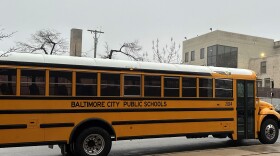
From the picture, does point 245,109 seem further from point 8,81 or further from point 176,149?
point 8,81

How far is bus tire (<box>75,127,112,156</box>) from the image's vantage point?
9.31 metres

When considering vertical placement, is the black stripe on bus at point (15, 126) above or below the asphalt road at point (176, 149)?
above

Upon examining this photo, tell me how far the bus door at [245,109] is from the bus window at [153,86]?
10.0ft

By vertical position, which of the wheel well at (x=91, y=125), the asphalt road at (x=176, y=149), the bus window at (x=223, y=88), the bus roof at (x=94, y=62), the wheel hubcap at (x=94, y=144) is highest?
the bus roof at (x=94, y=62)

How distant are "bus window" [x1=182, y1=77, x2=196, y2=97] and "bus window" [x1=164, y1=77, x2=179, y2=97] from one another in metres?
0.23

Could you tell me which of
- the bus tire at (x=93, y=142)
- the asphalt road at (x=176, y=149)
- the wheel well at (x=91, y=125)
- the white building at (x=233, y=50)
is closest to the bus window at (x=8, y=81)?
the wheel well at (x=91, y=125)

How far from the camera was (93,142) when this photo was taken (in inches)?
377

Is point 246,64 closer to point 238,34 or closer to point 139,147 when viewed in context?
point 238,34

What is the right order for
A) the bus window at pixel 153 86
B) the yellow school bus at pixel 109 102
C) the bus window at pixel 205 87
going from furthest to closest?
the bus window at pixel 205 87 < the bus window at pixel 153 86 < the yellow school bus at pixel 109 102

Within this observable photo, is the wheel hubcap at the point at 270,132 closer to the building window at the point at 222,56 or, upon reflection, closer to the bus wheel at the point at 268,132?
the bus wheel at the point at 268,132

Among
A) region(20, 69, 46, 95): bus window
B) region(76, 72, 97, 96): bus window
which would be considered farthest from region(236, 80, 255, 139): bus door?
region(20, 69, 46, 95): bus window

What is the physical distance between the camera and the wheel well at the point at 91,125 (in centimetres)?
930

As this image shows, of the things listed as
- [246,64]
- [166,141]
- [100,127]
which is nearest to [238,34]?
[246,64]

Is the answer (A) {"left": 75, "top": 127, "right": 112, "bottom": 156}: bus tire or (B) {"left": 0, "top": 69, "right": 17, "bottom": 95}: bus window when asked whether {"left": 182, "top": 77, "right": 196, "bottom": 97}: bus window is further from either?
(B) {"left": 0, "top": 69, "right": 17, "bottom": 95}: bus window
